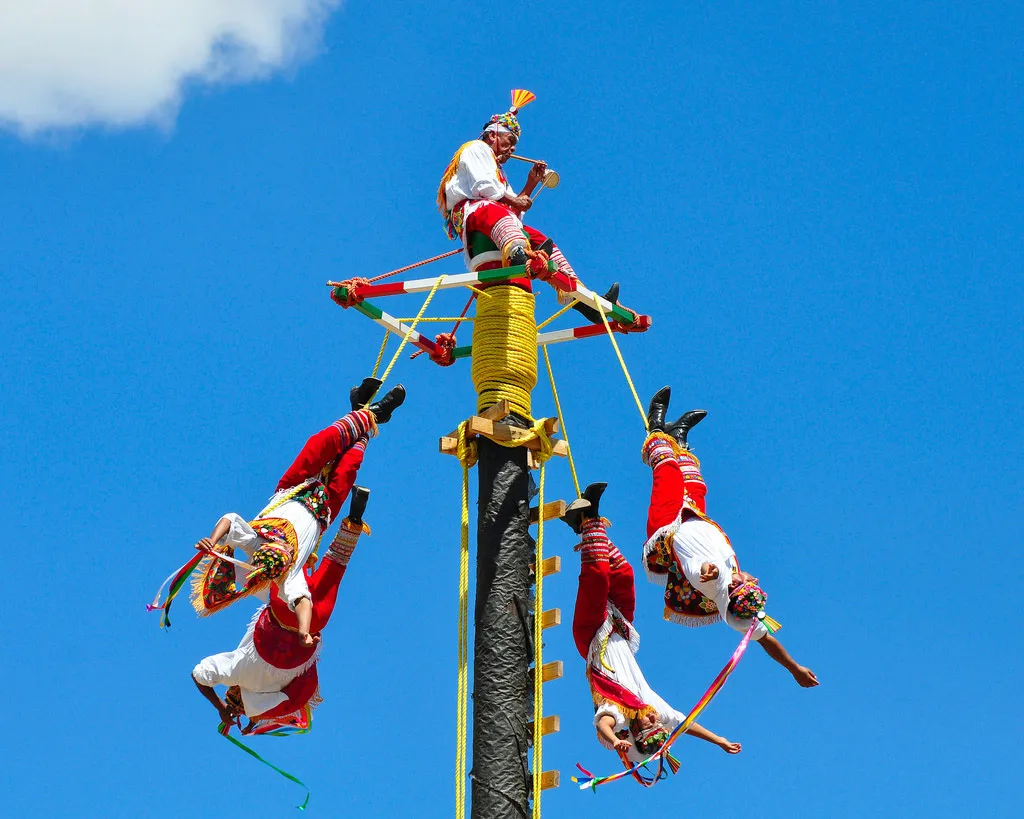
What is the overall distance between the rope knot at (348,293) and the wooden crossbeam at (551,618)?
216 centimetres

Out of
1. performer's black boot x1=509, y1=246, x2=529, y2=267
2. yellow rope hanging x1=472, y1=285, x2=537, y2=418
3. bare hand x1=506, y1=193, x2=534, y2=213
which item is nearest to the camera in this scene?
yellow rope hanging x1=472, y1=285, x2=537, y2=418

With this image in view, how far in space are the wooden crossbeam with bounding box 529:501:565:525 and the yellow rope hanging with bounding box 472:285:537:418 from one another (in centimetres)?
48

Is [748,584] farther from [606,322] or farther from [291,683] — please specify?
[291,683]

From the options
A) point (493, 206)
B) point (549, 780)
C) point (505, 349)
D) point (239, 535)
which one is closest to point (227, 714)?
point (239, 535)

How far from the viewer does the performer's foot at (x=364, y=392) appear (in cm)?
868

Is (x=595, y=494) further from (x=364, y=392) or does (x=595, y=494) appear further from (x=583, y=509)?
(x=364, y=392)

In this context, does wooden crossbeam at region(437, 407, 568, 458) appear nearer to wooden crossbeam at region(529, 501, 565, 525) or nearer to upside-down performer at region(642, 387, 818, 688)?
wooden crossbeam at region(529, 501, 565, 525)

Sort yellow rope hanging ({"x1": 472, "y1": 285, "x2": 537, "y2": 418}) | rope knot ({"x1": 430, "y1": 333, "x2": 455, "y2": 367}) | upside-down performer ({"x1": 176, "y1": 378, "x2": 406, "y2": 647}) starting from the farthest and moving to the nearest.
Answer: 1. rope knot ({"x1": 430, "y1": 333, "x2": 455, "y2": 367})
2. yellow rope hanging ({"x1": 472, "y1": 285, "x2": 537, "y2": 418})
3. upside-down performer ({"x1": 176, "y1": 378, "x2": 406, "y2": 647})

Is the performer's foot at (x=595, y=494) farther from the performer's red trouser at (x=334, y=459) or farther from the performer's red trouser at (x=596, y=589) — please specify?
the performer's red trouser at (x=334, y=459)

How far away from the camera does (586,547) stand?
806 cm

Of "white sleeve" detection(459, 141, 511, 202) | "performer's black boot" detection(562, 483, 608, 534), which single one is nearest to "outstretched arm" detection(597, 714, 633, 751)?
"performer's black boot" detection(562, 483, 608, 534)

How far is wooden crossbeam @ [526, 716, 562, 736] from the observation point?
25.1ft

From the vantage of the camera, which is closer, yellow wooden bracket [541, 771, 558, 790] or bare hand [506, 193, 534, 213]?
yellow wooden bracket [541, 771, 558, 790]

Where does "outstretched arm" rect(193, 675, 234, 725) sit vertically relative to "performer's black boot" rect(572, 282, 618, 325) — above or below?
below
